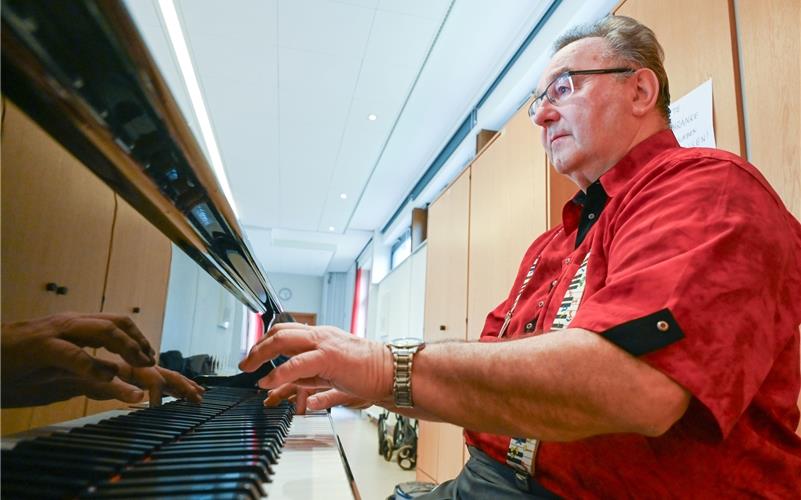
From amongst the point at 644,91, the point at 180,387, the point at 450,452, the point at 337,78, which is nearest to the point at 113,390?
the point at 180,387

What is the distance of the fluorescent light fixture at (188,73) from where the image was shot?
3.16 m

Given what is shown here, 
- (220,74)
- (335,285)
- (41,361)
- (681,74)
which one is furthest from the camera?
(335,285)

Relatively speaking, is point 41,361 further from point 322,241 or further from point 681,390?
point 322,241

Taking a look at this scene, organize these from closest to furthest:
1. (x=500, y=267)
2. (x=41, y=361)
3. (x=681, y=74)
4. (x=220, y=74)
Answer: (x=41, y=361) < (x=681, y=74) < (x=500, y=267) < (x=220, y=74)

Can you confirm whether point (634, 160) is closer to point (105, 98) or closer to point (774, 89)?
point (774, 89)

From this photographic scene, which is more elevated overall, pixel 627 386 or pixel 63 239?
pixel 63 239

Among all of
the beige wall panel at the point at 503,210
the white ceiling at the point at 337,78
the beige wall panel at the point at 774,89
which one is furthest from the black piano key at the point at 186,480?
the white ceiling at the point at 337,78

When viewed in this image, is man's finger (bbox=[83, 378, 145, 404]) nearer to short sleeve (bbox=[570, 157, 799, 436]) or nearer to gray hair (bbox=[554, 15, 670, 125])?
short sleeve (bbox=[570, 157, 799, 436])

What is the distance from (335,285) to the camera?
42.3 ft

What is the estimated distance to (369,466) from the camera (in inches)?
172

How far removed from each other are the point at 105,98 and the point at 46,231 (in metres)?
0.12

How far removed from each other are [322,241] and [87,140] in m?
8.83

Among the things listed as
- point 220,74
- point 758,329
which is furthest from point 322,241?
point 758,329

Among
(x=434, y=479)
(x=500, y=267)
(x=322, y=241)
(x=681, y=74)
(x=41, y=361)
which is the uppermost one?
(x=322, y=241)
